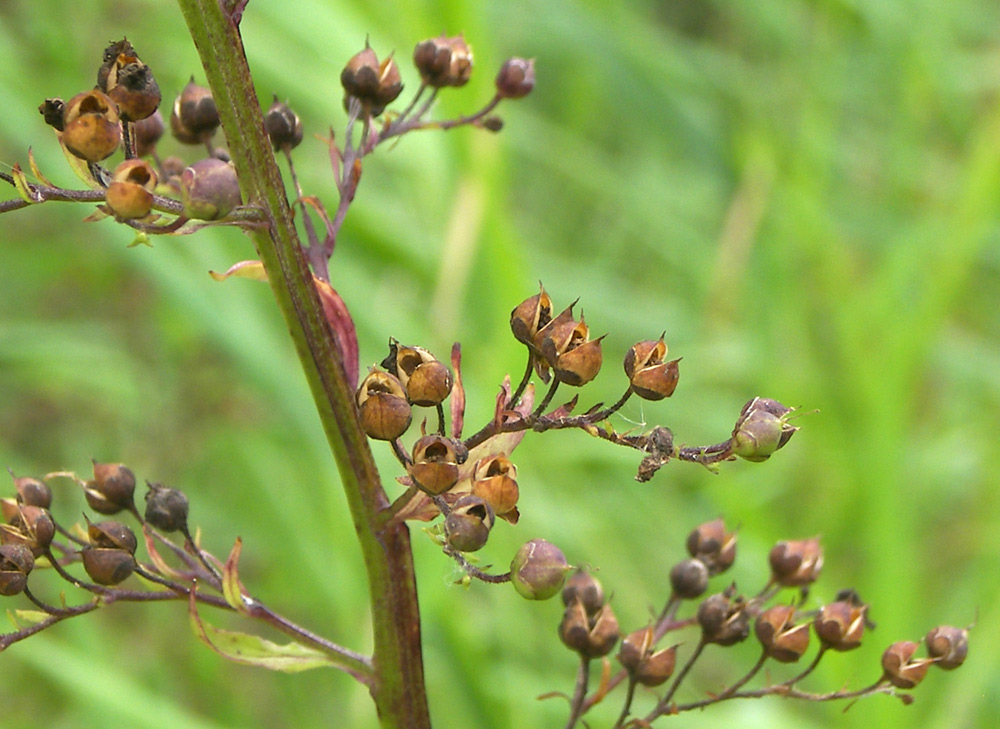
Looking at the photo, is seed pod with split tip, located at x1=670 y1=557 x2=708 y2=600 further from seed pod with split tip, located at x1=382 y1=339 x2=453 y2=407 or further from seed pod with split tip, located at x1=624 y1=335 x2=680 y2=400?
seed pod with split tip, located at x1=382 y1=339 x2=453 y2=407

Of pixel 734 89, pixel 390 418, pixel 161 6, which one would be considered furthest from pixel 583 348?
pixel 734 89

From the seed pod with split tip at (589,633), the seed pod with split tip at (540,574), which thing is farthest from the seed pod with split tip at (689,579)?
the seed pod with split tip at (540,574)

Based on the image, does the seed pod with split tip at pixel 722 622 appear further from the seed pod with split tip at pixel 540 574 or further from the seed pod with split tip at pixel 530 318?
the seed pod with split tip at pixel 530 318

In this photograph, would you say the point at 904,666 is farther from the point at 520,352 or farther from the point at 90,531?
the point at 520,352

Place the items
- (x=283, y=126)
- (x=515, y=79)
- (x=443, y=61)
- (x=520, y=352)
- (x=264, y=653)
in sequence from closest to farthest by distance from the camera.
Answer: (x=264, y=653) < (x=283, y=126) < (x=443, y=61) < (x=515, y=79) < (x=520, y=352)

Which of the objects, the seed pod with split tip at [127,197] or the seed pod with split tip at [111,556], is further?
the seed pod with split tip at [111,556]

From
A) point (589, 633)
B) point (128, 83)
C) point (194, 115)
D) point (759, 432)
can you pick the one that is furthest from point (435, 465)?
point (194, 115)

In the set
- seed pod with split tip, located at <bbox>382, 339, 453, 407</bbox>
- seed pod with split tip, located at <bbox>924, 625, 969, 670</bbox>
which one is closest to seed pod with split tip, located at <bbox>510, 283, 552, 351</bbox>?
seed pod with split tip, located at <bbox>382, 339, 453, 407</bbox>
